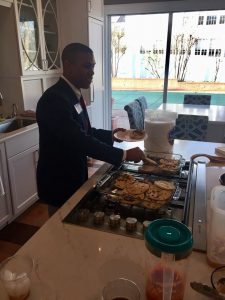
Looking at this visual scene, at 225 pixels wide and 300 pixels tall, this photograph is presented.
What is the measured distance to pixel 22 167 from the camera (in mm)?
2359

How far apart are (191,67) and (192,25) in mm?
714

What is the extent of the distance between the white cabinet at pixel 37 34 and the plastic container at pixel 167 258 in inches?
99.4

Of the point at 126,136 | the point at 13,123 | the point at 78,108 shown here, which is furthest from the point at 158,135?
the point at 13,123

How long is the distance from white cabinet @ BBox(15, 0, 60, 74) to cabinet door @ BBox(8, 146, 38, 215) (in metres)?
0.93

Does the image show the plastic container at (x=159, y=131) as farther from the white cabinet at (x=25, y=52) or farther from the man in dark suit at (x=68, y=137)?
the white cabinet at (x=25, y=52)

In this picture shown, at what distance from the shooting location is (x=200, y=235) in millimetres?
861

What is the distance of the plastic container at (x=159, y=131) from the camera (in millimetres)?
1516

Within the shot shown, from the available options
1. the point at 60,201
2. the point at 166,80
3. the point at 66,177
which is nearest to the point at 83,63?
the point at 66,177

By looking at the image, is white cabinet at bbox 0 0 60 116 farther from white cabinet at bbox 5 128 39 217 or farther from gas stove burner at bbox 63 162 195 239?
gas stove burner at bbox 63 162 195 239

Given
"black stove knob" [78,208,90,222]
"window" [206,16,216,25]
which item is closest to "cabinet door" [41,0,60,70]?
"window" [206,16,216,25]

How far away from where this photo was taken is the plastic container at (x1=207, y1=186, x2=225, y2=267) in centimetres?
71

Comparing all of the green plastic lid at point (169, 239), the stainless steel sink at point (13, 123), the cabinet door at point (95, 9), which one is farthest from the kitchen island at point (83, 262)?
the cabinet door at point (95, 9)

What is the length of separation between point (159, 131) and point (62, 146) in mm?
567

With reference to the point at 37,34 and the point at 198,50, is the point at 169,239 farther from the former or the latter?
the point at 198,50
